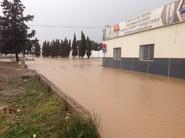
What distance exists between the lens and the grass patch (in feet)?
17.8

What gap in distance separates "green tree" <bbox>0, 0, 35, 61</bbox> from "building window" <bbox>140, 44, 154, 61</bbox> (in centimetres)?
1994

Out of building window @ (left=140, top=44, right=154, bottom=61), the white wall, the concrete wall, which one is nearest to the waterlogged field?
the concrete wall

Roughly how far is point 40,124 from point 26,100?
3626 mm

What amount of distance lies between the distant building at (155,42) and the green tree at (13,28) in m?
14.4

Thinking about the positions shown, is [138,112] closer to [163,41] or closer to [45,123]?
[45,123]

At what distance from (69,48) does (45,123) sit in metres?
76.5

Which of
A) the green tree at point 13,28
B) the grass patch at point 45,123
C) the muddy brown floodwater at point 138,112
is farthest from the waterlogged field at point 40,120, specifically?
the green tree at point 13,28

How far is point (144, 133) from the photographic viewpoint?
597 centimetres

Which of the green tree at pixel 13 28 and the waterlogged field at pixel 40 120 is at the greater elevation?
the green tree at pixel 13 28

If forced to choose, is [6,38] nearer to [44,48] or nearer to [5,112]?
[5,112]

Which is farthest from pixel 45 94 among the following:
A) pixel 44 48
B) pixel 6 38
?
pixel 44 48

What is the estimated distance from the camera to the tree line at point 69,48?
68.6 meters

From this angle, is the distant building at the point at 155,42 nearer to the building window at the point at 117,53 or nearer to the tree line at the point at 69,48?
the building window at the point at 117,53

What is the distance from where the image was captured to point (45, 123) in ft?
22.4
